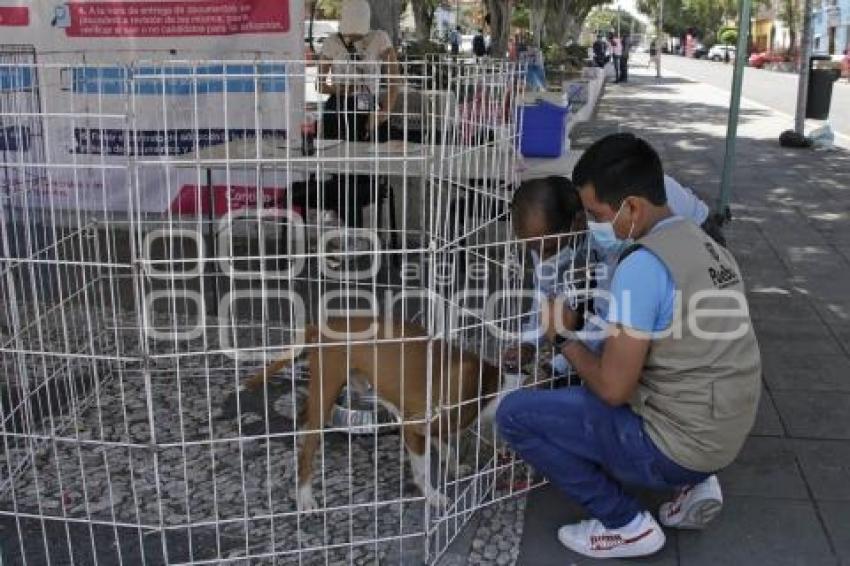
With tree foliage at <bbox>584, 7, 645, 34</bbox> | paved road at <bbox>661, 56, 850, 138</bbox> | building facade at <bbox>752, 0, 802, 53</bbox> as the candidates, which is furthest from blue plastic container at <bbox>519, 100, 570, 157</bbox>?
tree foliage at <bbox>584, 7, 645, 34</bbox>

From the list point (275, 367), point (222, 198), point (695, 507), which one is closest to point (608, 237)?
point (695, 507)

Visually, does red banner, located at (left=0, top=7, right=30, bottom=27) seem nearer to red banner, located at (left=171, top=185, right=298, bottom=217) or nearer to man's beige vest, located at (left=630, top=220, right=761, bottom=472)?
red banner, located at (left=171, top=185, right=298, bottom=217)

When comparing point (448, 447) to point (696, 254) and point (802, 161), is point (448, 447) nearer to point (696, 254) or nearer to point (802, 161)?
point (696, 254)

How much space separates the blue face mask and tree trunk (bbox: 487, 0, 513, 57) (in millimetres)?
16555

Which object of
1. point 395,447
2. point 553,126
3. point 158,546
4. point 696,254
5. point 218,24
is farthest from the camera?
point 218,24

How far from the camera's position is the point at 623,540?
9.61 feet

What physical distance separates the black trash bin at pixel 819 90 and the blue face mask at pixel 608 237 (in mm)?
11450

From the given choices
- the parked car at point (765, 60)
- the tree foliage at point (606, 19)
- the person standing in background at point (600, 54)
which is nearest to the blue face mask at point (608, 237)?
the person standing in background at point (600, 54)

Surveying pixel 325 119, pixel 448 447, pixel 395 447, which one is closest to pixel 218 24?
pixel 325 119

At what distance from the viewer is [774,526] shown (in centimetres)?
314

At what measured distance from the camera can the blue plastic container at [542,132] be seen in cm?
623

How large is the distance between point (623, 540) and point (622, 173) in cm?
121

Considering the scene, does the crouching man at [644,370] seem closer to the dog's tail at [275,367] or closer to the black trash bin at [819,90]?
the dog's tail at [275,367]

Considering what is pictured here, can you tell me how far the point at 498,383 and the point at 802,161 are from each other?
9.33 meters
